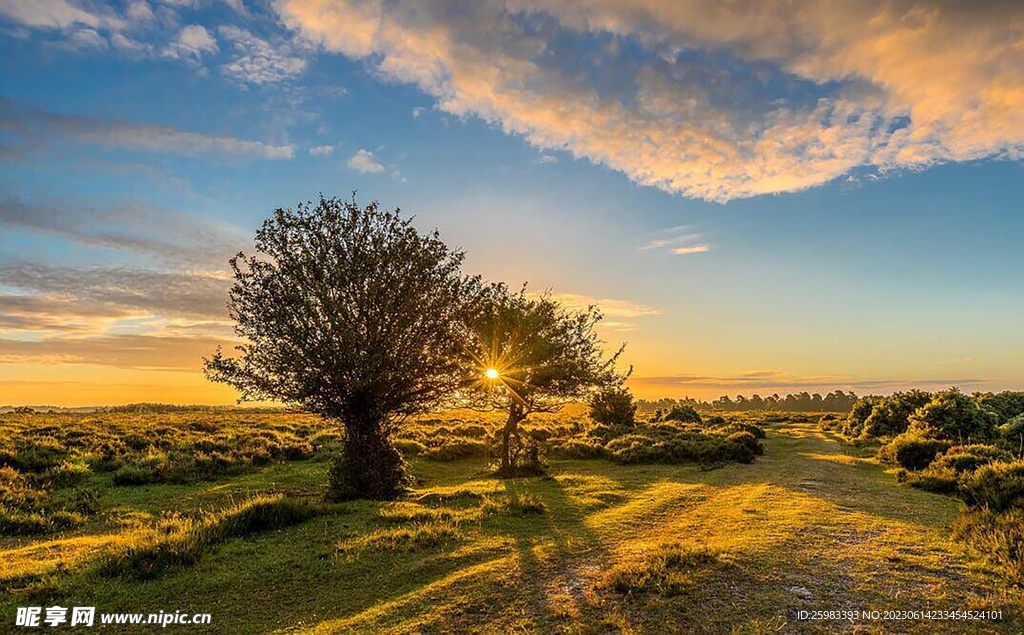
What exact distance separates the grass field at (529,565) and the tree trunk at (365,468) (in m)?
1.48

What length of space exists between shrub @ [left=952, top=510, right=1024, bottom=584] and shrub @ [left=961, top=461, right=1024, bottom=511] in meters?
0.98

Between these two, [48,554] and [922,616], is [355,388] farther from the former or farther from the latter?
[922,616]

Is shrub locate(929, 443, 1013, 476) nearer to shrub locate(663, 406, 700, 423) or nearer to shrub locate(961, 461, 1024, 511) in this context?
shrub locate(961, 461, 1024, 511)

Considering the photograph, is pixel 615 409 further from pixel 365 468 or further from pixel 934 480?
pixel 365 468

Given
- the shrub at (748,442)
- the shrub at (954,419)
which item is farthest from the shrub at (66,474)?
the shrub at (954,419)

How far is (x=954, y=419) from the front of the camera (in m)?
31.7

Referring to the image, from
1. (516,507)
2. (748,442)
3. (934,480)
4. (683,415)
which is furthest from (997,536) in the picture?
(683,415)

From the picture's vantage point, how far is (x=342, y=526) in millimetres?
14977

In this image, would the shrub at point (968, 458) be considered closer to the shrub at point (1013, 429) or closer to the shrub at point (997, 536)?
the shrub at point (1013, 429)

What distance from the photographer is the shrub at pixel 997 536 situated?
32.0ft

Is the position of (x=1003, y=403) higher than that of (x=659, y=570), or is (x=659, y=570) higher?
(x=1003, y=403)

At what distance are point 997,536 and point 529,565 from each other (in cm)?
1030

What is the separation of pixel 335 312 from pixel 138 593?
10271mm

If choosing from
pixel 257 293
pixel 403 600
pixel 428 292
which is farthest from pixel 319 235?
pixel 403 600
